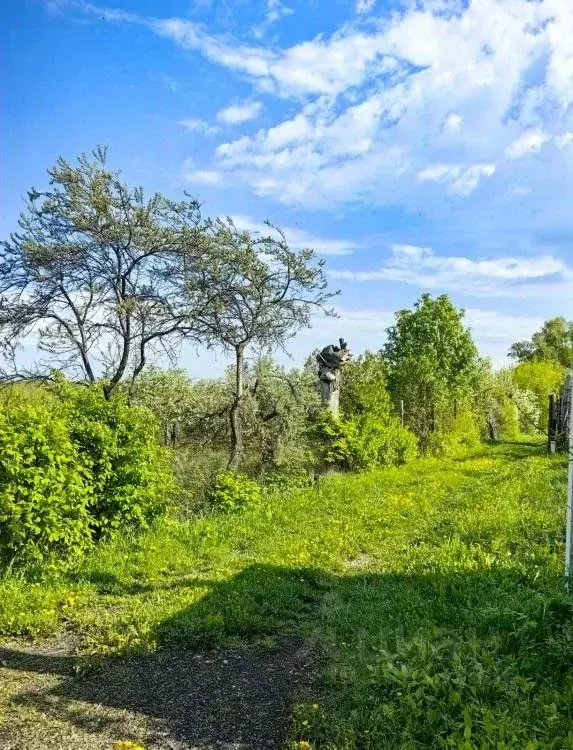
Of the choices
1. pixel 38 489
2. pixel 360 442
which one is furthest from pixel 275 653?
pixel 360 442

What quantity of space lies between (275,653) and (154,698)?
1.11 m

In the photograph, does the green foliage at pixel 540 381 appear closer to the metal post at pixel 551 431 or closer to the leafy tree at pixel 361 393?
the metal post at pixel 551 431

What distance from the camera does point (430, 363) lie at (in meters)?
20.7

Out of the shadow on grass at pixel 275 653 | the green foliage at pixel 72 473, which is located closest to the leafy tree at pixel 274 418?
the green foliage at pixel 72 473

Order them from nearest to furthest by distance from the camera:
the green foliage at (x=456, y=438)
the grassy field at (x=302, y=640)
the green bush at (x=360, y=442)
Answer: the grassy field at (x=302, y=640) → the green bush at (x=360, y=442) → the green foliage at (x=456, y=438)

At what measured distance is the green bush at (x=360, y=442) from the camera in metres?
15.0

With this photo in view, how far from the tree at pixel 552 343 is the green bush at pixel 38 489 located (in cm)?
4353

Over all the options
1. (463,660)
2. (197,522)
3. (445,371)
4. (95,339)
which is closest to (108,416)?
(197,522)

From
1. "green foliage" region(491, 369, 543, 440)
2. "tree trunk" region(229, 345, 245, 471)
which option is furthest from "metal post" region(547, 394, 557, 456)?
"tree trunk" region(229, 345, 245, 471)

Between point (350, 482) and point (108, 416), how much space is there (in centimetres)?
635

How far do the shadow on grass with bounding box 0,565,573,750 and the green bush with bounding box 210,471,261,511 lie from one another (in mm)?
4497

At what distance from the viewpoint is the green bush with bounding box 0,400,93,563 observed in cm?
624

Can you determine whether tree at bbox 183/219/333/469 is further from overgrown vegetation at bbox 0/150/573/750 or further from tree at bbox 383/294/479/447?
tree at bbox 383/294/479/447

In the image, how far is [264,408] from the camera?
13703 mm
